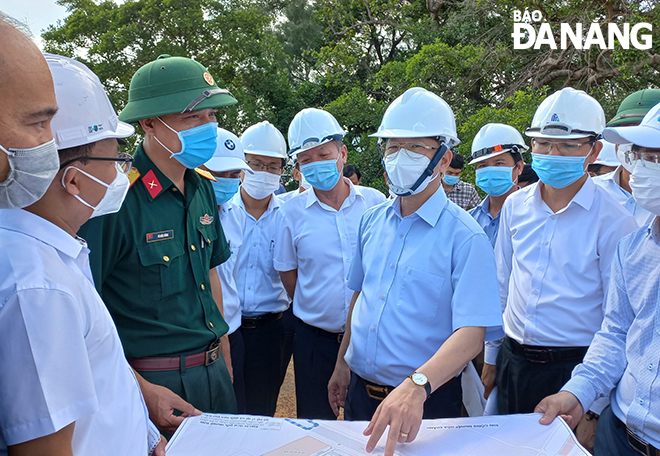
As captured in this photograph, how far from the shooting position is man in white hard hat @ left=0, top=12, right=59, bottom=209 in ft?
3.38

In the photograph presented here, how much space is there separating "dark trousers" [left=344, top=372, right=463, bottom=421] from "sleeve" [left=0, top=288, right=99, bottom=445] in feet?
4.87

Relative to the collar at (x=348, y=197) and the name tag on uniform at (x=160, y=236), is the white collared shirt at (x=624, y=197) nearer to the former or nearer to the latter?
Answer: the collar at (x=348, y=197)

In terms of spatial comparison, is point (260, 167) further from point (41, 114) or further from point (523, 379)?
point (41, 114)

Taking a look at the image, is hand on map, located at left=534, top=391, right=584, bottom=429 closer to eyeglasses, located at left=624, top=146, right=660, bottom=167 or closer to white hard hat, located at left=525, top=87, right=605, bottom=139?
eyeglasses, located at left=624, top=146, right=660, bottom=167

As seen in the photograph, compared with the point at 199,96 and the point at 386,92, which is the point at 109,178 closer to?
the point at 199,96

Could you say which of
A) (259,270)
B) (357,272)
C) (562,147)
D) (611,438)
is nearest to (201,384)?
(357,272)

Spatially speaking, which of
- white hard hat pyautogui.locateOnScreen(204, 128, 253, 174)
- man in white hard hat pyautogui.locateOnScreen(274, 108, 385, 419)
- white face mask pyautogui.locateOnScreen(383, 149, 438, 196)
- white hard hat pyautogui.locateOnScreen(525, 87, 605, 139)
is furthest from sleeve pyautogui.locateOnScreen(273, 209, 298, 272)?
white hard hat pyautogui.locateOnScreen(525, 87, 605, 139)

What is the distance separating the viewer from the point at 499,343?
3.19 meters

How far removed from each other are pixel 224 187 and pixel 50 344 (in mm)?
2485

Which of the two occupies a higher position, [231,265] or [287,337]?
[231,265]

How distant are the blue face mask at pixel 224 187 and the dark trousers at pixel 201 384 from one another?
142 centimetres

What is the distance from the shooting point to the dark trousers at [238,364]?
3449 mm

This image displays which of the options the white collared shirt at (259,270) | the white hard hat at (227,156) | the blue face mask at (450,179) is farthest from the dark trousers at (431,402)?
the blue face mask at (450,179)

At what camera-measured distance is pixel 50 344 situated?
3.51ft
